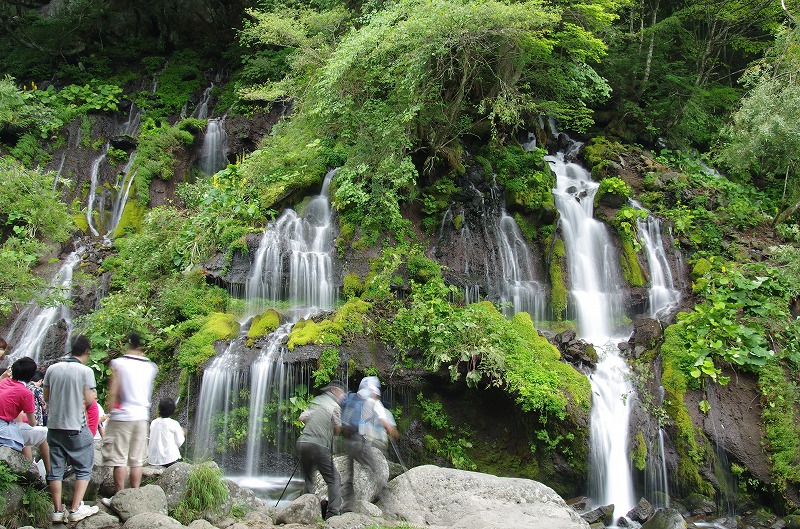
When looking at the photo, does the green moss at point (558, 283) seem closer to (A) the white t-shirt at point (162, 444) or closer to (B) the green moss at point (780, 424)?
(B) the green moss at point (780, 424)

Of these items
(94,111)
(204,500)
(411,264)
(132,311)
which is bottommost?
(204,500)

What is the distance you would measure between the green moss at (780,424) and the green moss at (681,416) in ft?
3.48

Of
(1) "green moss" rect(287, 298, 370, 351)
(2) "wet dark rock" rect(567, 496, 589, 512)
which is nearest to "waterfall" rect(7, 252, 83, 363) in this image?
(1) "green moss" rect(287, 298, 370, 351)

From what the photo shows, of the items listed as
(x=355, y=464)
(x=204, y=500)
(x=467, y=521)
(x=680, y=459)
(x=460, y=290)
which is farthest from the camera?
(x=460, y=290)

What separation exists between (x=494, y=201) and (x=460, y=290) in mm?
3364

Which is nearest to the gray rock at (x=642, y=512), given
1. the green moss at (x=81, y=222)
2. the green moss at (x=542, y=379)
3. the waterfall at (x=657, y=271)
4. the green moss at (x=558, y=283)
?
the green moss at (x=542, y=379)

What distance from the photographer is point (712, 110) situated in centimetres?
2008

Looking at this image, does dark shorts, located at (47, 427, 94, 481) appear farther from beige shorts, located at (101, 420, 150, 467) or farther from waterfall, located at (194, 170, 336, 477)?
waterfall, located at (194, 170, 336, 477)

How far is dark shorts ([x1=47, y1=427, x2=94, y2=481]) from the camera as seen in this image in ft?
17.7

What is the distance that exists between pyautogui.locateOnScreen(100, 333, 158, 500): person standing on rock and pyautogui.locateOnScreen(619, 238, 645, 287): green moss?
11050 millimetres

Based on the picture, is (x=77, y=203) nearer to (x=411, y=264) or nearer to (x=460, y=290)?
(x=411, y=264)

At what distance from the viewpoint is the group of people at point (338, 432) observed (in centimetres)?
627

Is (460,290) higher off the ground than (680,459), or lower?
higher

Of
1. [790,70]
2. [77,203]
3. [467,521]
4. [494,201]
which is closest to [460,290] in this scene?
[494,201]
